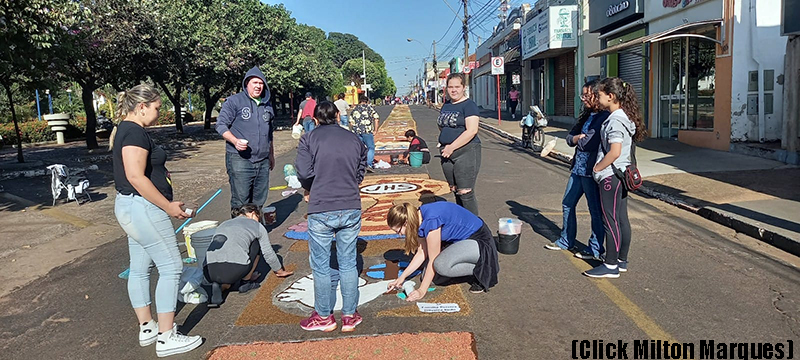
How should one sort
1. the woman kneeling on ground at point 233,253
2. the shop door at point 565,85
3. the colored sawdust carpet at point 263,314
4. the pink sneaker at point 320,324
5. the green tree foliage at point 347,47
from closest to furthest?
the pink sneaker at point 320,324 → the colored sawdust carpet at point 263,314 → the woman kneeling on ground at point 233,253 → the shop door at point 565,85 → the green tree foliage at point 347,47

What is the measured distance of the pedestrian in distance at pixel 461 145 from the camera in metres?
5.83

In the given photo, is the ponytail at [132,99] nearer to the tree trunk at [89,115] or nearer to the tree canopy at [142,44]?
the tree canopy at [142,44]

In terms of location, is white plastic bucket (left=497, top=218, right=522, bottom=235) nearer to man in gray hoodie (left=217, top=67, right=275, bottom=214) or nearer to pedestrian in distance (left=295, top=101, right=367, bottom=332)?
pedestrian in distance (left=295, top=101, right=367, bottom=332)

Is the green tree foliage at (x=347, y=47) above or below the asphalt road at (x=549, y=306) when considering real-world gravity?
above

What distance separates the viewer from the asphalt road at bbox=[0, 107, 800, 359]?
13.0 ft

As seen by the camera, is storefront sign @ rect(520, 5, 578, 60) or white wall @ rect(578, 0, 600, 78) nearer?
white wall @ rect(578, 0, 600, 78)

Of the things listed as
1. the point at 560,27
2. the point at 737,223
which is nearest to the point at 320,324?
the point at 737,223

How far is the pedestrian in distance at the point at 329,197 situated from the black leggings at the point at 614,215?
2.35 meters

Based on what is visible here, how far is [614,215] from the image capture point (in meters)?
5.03

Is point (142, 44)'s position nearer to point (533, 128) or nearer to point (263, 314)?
point (533, 128)

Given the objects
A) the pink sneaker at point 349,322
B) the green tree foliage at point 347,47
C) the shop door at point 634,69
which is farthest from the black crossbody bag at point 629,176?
the green tree foliage at point 347,47

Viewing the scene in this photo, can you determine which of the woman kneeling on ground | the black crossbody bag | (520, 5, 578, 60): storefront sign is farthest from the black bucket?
(520, 5, 578, 60): storefront sign

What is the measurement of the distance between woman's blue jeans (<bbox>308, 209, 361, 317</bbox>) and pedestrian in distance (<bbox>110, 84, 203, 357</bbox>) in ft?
2.91

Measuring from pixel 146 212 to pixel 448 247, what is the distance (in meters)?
2.38
